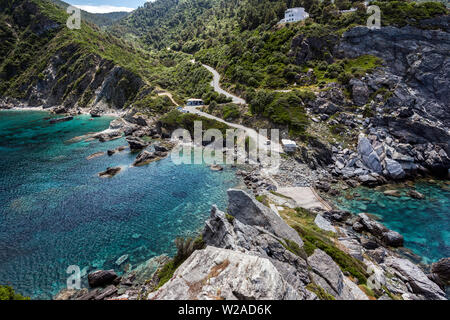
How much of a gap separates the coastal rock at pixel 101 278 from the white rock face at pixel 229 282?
1284cm

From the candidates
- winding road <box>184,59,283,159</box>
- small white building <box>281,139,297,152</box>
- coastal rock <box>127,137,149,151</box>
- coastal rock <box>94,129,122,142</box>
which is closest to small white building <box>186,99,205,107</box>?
winding road <box>184,59,283,159</box>

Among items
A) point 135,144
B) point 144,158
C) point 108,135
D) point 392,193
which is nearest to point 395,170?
point 392,193

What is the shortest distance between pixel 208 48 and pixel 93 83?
70.5 m

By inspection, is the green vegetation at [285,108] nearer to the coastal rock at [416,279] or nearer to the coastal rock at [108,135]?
the coastal rock at [416,279]

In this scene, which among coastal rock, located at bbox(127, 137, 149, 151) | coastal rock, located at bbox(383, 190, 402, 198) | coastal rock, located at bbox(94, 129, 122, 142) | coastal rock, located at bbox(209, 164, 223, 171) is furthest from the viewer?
coastal rock, located at bbox(94, 129, 122, 142)

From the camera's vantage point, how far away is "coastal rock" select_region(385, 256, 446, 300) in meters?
20.7

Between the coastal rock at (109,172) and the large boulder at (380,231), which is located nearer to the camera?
the large boulder at (380,231)

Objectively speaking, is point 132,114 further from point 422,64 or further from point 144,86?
point 422,64

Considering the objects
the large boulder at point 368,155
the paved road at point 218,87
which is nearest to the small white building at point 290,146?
the large boulder at point 368,155

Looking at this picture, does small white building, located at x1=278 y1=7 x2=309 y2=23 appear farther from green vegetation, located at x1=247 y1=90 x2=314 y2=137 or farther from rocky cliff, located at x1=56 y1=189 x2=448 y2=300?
rocky cliff, located at x1=56 y1=189 x2=448 y2=300

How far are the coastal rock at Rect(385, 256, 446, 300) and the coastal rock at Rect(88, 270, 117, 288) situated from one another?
30.8 meters

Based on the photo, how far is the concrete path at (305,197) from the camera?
34.2 metres

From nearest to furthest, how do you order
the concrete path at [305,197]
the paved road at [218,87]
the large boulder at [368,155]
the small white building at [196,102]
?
the concrete path at [305,197], the large boulder at [368,155], the paved road at [218,87], the small white building at [196,102]

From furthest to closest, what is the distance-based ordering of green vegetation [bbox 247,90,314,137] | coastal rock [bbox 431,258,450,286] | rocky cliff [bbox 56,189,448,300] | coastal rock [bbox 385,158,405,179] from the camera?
1. green vegetation [bbox 247,90,314,137]
2. coastal rock [bbox 385,158,405,179]
3. coastal rock [bbox 431,258,450,286]
4. rocky cliff [bbox 56,189,448,300]
